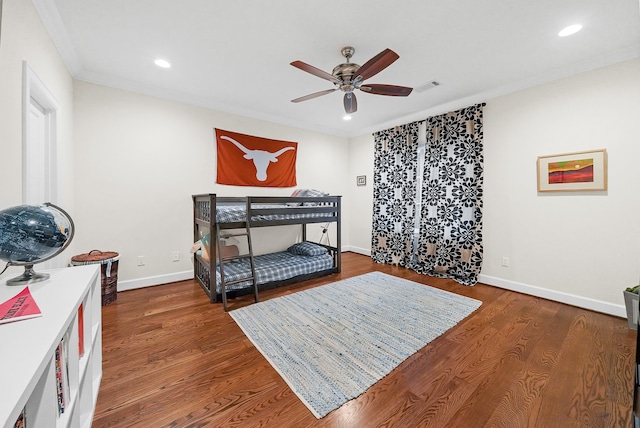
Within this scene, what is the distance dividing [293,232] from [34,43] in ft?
11.3

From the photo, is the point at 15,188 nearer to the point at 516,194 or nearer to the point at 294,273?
the point at 294,273

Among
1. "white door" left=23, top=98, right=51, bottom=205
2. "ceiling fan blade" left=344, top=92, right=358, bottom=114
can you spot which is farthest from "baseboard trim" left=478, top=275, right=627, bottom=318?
"white door" left=23, top=98, right=51, bottom=205

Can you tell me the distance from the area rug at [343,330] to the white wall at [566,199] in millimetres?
1005

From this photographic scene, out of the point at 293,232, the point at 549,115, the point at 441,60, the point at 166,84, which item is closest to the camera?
the point at 441,60

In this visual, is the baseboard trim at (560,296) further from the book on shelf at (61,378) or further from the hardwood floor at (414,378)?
the book on shelf at (61,378)

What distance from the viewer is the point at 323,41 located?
219 centimetres

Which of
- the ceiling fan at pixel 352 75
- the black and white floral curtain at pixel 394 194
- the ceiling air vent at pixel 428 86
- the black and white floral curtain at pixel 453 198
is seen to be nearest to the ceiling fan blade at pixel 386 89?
the ceiling fan at pixel 352 75

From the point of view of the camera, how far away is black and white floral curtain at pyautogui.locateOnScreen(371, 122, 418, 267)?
404 cm

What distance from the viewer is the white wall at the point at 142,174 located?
9.20ft

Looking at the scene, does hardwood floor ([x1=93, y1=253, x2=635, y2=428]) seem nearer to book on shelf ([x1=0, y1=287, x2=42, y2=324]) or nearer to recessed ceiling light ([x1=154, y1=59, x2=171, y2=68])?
book on shelf ([x1=0, y1=287, x2=42, y2=324])

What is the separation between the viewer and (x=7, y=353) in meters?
0.66

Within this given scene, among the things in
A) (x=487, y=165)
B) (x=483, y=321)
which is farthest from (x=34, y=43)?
(x=487, y=165)

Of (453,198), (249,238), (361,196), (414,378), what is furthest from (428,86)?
(414,378)

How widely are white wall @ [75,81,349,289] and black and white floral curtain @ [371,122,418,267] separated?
240 cm
